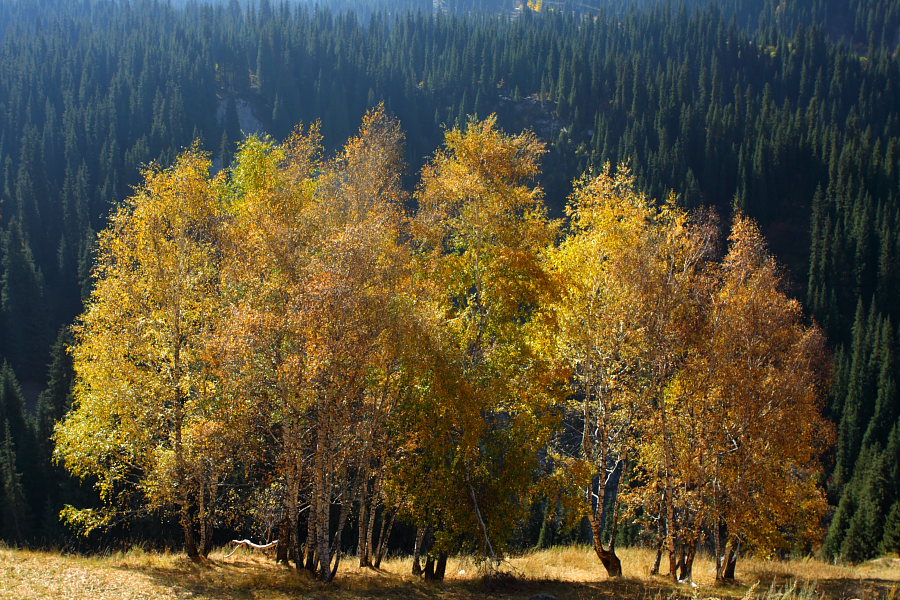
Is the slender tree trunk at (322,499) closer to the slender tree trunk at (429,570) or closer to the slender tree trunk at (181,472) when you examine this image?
the slender tree trunk at (429,570)

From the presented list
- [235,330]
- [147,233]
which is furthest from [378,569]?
[147,233]

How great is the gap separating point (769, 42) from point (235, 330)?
716 ft

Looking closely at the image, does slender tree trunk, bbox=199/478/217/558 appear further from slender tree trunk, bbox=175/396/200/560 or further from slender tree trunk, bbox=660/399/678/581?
slender tree trunk, bbox=660/399/678/581

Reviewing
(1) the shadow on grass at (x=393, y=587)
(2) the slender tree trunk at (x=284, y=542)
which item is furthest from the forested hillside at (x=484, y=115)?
(1) the shadow on grass at (x=393, y=587)

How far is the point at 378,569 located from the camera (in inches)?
807

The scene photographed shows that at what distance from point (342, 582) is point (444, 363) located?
651 centimetres

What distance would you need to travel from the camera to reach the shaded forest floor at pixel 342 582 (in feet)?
48.2

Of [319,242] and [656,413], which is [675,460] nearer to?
[656,413]

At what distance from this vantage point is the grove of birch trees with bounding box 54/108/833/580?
51.0 feet

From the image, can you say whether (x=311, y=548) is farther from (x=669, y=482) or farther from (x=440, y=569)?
(x=669, y=482)

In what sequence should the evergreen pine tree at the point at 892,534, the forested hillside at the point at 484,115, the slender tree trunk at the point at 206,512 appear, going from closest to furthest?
the slender tree trunk at the point at 206,512 < the evergreen pine tree at the point at 892,534 < the forested hillside at the point at 484,115

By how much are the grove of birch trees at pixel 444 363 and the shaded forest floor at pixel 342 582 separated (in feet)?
2.77

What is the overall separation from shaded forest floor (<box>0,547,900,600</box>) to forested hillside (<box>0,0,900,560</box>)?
30852 mm

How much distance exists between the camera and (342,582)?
17078 millimetres
